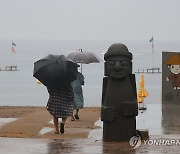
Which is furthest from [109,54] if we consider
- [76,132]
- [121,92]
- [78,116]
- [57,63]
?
[78,116]

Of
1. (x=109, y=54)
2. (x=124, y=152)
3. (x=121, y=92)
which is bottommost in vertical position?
(x=124, y=152)

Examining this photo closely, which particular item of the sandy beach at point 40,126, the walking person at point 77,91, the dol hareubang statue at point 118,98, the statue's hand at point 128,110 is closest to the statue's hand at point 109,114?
the dol hareubang statue at point 118,98

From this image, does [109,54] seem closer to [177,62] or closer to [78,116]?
[78,116]

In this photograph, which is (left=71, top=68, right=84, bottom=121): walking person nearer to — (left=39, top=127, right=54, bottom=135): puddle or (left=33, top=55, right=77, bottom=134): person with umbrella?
(left=39, top=127, right=54, bottom=135): puddle

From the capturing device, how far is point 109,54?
11.9 meters

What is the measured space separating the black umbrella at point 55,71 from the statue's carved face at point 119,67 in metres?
1.66

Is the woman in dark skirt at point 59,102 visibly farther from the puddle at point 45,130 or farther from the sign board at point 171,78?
the sign board at point 171,78

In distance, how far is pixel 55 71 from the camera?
1312cm

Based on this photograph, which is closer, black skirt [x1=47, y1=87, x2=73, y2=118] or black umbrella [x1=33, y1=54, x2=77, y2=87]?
black umbrella [x1=33, y1=54, x2=77, y2=87]

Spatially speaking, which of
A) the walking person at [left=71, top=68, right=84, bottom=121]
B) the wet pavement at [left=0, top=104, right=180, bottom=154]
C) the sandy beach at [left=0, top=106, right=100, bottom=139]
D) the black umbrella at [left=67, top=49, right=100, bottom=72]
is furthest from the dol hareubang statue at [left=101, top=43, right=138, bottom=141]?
the black umbrella at [left=67, top=49, right=100, bottom=72]

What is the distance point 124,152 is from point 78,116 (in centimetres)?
712

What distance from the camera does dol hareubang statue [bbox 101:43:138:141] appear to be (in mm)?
11586

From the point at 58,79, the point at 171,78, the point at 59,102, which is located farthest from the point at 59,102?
the point at 171,78

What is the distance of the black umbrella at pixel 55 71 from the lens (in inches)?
517
